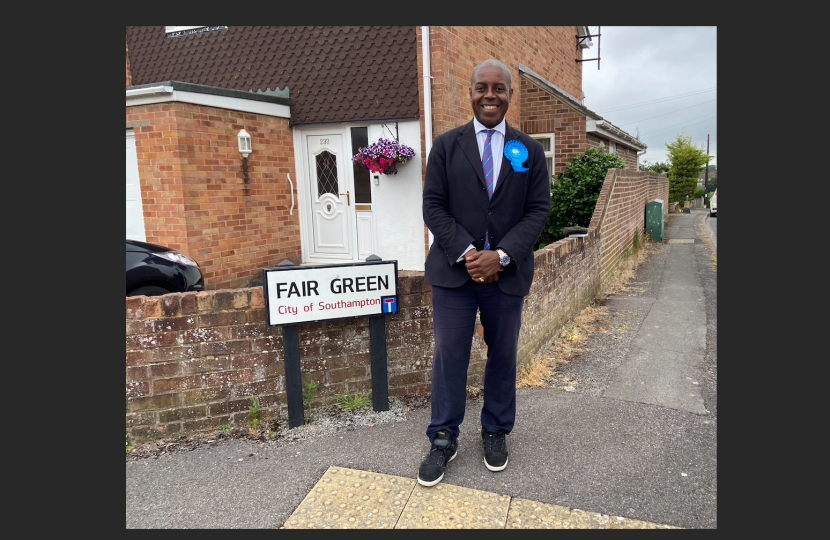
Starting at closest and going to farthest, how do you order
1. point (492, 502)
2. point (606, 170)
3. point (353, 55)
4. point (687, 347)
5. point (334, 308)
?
point (492, 502), point (334, 308), point (687, 347), point (353, 55), point (606, 170)

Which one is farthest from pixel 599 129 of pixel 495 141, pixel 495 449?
pixel 495 449

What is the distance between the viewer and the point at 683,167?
34.4 metres

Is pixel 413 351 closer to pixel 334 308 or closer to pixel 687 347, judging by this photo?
pixel 334 308

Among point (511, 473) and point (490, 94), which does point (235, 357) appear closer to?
point (511, 473)

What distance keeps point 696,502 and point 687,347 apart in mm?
2779

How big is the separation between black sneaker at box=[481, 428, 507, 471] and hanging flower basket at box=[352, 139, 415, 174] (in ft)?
18.5

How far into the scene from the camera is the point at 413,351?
12.2 ft

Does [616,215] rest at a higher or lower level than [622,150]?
lower

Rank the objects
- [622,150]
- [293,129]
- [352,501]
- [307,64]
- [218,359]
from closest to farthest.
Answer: [352,501] → [218,359] → [307,64] → [293,129] → [622,150]

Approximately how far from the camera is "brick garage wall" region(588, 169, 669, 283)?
7.47 metres

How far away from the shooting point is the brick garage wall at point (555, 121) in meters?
10.0

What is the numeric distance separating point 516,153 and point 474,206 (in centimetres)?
36

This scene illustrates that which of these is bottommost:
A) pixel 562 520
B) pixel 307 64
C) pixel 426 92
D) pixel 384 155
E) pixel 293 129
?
pixel 562 520

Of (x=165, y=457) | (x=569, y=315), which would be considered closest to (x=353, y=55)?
(x=569, y=315)
